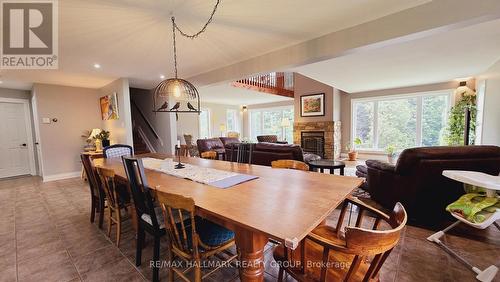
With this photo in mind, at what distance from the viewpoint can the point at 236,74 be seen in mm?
3943

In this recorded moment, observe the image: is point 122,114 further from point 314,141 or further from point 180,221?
point 314,141

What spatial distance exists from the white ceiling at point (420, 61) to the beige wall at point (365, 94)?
30 centimetres

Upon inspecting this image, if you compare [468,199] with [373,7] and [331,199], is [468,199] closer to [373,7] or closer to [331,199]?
[331,199]

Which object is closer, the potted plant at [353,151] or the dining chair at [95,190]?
the dining chair at [95,190]

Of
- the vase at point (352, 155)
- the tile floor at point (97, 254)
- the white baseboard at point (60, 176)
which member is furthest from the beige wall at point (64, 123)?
the vase at point (352, 155)

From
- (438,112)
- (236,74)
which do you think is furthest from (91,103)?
(438,112)

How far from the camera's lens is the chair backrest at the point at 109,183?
2016 millimetres

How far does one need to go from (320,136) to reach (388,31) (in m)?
4.91

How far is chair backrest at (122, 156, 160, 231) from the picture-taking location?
157 cm

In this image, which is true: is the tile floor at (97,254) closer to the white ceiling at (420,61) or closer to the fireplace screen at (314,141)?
the white ceiling at (420,61)

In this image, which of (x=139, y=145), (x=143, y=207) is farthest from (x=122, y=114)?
(x=143, y=207)

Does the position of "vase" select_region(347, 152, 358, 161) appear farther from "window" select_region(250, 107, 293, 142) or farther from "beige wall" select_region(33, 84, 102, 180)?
"beige wall" select_region(33, 84, 102, 180)

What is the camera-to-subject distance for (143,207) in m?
1.75

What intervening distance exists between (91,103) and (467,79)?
10.0m
